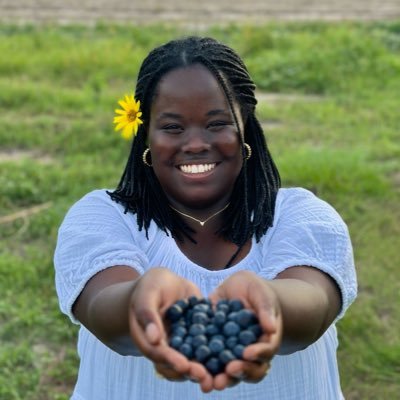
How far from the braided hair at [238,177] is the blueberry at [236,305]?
0.61m

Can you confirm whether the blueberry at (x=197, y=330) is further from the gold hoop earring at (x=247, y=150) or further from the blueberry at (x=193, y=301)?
the gold hoop earring at (x=247, y=150)

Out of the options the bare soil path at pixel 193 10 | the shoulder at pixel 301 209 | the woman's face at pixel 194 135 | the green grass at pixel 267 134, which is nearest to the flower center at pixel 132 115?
the woman's face at pixel 194 135

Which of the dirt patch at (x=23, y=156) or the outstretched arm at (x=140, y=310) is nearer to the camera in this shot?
the outstretched arm at (x=140, y=310)

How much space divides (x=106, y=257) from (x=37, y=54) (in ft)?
18.2

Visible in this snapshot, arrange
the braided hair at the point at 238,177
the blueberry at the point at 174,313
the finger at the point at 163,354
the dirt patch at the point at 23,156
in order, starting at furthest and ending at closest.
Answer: the dirt patch at the point at 23,156 → the braided hair at the point at 238,177 → the blueberry at the point at 174,313 → the finger at the point at 163,354

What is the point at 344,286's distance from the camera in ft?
7.63

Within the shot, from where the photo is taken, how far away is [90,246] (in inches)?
93.4

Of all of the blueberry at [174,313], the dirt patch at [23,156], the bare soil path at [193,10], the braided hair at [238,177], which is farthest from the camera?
the bare soil path at [193,10]

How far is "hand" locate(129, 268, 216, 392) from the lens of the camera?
1.78m

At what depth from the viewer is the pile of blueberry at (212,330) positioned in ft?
5.96

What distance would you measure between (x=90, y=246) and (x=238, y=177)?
42 centimetres

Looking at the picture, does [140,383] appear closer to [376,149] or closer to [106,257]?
[106,257]

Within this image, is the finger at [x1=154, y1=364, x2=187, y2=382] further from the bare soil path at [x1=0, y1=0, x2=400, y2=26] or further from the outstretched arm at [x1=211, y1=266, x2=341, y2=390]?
the bare soil path at [x1=0, y1=0, x2=400, y2=26]

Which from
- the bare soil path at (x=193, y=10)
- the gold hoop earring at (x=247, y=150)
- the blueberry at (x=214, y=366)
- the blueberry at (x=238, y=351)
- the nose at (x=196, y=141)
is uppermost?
the nose at (x=196, y=141)
